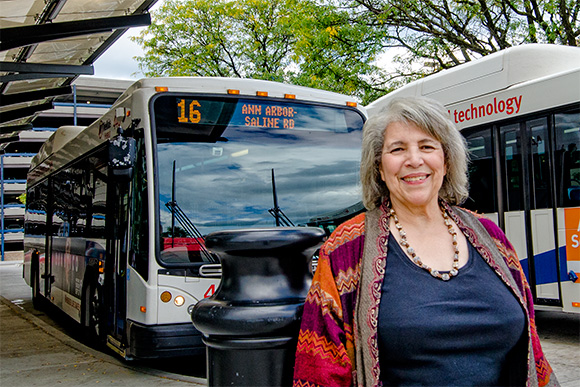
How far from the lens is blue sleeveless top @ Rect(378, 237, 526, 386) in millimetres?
2027

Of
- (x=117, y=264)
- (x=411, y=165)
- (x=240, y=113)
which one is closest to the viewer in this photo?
(x=411, y=165)

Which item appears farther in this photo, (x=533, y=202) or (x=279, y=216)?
(x=533, y=202)

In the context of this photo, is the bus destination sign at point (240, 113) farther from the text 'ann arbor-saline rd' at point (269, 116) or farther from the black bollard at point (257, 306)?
the black bollard at point (257, 306)

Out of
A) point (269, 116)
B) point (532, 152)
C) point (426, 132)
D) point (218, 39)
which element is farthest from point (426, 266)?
point (218, 39)

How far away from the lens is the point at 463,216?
236 centimetres

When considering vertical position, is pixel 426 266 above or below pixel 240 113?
below

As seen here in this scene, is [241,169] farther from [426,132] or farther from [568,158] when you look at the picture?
[568,158]

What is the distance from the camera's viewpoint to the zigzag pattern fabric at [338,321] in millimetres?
2002

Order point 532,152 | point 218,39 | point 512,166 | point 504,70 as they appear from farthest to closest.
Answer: point 218,39
point 504,70
point 512,166
point 532,152

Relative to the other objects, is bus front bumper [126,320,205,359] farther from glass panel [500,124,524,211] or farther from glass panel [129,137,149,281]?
glass panel [500,124,524,211]

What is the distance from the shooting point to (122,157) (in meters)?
6.14

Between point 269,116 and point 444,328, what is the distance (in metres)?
4.77

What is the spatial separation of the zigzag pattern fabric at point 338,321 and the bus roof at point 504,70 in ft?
20.0

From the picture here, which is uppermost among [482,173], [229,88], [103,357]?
[229,88]
